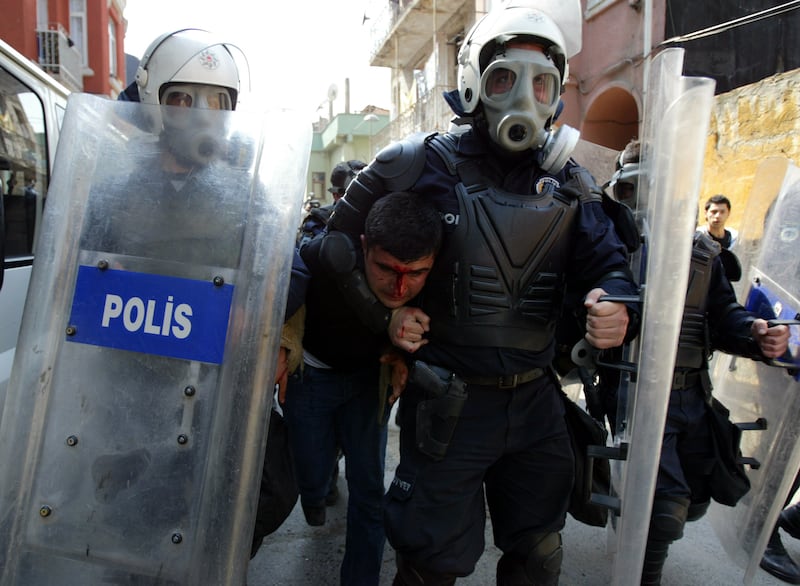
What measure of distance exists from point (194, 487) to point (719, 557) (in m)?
2.50

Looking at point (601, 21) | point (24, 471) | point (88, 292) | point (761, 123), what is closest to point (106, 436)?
point (24, 471)

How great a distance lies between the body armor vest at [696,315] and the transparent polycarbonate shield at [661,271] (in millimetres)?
886

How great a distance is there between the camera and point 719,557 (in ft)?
9.29

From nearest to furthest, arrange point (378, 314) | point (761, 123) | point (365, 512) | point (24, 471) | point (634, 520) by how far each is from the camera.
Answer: point (24, 471)
point (634, 520)
point (378, 314)
point (365, 512)
point (761, 123)

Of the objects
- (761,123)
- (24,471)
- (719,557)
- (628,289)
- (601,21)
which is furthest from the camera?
(601,21)

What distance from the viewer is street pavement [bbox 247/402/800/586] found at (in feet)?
8.46

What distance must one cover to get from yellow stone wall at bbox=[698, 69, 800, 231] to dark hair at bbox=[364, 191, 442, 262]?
516 cm

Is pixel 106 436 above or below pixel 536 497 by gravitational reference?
above

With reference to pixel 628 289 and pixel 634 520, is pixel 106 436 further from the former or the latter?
pixel 628 289

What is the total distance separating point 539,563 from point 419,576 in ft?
1.11

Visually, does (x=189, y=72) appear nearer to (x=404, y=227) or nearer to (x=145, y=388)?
(x=404, y=227)

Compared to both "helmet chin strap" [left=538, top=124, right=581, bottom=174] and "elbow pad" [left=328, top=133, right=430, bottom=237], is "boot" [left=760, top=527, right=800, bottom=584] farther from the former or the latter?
"elbow pad" [left=328, top=133, right=430, bottom=237]

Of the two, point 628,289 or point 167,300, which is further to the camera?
point 628,289

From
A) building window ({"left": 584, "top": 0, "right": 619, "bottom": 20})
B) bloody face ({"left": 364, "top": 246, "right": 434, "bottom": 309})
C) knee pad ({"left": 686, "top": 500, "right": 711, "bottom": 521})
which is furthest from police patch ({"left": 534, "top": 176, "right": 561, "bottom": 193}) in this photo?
building window ({"left": 584, "top": 0, "right": 619, "bottom": 20})
